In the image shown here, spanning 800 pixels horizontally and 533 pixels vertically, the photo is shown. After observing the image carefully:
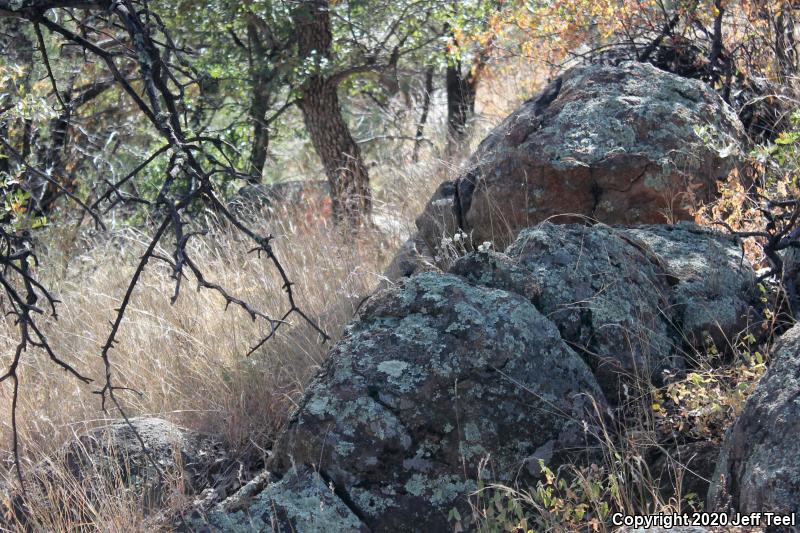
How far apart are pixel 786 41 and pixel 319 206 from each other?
459 centimetres

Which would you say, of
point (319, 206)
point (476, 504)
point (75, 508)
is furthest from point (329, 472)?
point (319, 206)

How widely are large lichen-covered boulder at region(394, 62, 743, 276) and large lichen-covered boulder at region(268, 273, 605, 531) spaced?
4.57 ft

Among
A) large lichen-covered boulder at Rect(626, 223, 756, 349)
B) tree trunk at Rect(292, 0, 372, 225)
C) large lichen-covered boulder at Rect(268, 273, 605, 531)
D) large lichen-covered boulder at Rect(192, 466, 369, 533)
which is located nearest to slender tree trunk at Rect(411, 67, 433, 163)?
tree trunk at Rect(292, 0, 372, 225)

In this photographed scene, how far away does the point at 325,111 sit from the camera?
902 centimetres

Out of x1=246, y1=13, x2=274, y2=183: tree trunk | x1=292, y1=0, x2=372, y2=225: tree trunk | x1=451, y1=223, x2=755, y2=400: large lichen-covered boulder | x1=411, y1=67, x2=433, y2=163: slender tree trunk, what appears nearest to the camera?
x1=451, y1=223, x2=755, y2=400: large lichen-covered boulder

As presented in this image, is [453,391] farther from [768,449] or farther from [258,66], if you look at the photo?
[258,66]

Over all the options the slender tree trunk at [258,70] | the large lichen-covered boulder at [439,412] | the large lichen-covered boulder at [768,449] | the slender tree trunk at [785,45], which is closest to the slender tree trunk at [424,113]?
the slender tree trunk at [258,70]

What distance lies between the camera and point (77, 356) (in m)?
5.65

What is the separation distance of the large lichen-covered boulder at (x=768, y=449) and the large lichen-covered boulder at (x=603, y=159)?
188cm

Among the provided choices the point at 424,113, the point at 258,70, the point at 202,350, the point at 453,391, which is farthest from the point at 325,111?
the point at 453,391

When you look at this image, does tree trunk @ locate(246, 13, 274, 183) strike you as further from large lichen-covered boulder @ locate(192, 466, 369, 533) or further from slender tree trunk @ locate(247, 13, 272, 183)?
large lichen-covered boulder @ locate(192, 466, 369, 533)

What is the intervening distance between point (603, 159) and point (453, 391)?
2048 millimetres

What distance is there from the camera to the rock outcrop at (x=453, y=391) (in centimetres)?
314

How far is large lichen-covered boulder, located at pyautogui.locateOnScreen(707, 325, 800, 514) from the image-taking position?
7.97ft
